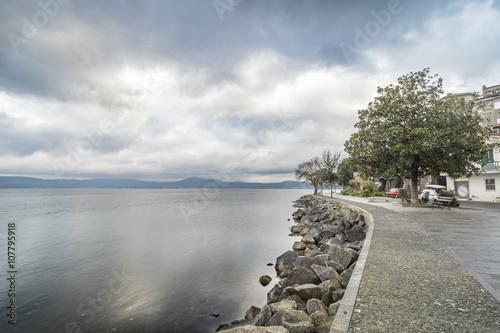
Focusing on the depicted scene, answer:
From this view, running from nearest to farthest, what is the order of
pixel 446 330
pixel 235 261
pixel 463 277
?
1. pixel 446 330
2. pixel 463 277
3. pixel 235 261

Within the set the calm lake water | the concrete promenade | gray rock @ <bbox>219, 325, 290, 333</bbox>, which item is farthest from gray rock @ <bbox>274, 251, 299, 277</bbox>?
gray rock @ <bbox>219, 325, 290, 333</bbox>

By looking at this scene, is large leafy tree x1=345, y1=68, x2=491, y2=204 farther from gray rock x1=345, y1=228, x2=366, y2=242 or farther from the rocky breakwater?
the rocky breakwater

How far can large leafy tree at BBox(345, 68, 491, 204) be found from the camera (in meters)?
21.2

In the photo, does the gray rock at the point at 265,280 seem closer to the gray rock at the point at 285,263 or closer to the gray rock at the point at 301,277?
the gray rock at the point at 285,263

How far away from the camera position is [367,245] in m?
8.52

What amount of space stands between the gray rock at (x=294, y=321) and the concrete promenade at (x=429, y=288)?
101 centimetres

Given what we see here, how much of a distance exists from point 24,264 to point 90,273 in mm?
4949

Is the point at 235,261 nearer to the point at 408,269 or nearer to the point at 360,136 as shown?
the point at 408,269

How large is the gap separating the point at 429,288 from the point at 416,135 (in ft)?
66.4

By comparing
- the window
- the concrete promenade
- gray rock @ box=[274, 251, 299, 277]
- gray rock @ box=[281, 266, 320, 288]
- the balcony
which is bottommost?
gray rock @ box=[274, 251, 299, 277]

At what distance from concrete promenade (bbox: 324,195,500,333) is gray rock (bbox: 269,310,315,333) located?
101cm

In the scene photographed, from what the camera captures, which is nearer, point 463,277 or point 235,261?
point 463,277

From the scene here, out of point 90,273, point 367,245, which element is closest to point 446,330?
point 367,245

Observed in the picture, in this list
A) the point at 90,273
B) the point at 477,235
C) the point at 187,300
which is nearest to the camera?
the point at 187,300
